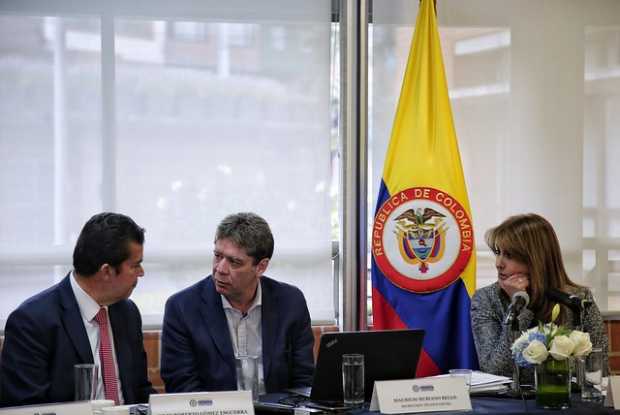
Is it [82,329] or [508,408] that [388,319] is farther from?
[82,329]

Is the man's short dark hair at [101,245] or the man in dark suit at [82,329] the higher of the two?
the man's short dark hair at [101,245]

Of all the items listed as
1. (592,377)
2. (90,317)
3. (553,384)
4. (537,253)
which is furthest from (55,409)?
(537,253)

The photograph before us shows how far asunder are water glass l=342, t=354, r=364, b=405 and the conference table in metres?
0.04

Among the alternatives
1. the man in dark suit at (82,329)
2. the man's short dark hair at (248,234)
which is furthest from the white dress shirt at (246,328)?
the man in dark suit at (82,329)

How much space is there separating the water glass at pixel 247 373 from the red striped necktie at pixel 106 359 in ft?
1.54

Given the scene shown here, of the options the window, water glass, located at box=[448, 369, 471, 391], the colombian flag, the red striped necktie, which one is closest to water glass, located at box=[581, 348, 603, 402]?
water glass, located at box=[448, 369, 471, 391]

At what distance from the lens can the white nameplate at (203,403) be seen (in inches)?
91.7

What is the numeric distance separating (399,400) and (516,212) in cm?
208

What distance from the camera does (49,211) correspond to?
4148 mm

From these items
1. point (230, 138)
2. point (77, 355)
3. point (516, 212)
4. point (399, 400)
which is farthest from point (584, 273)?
point (77, 355)

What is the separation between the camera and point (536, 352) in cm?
261

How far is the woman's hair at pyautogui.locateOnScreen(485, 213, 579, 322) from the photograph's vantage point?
3.43 m

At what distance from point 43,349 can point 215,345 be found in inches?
22.9

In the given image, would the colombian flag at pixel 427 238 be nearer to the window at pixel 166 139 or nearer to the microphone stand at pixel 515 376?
the window at pixel 166 139
